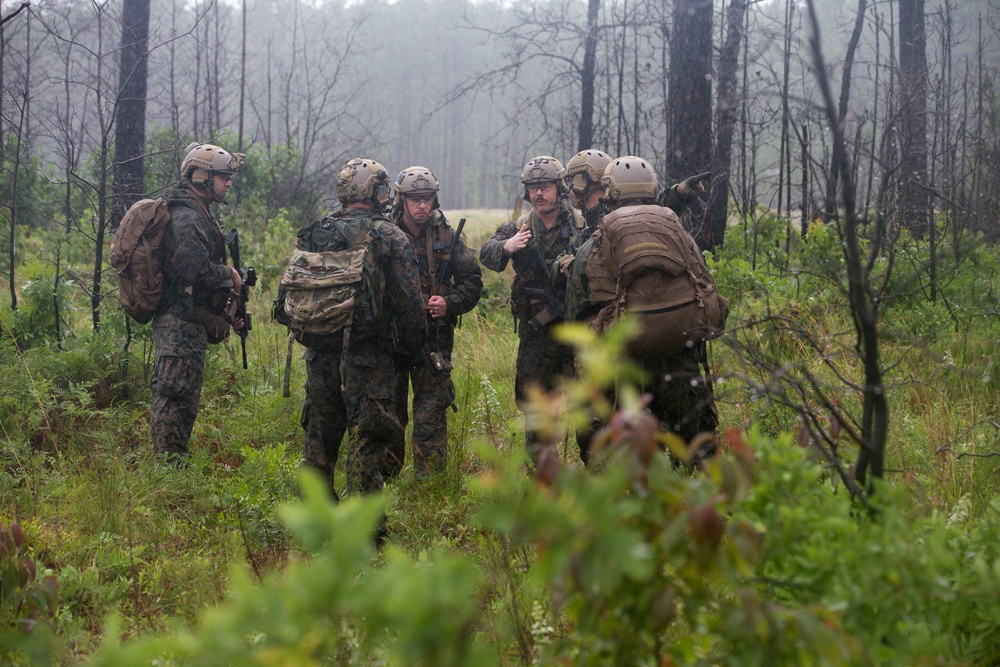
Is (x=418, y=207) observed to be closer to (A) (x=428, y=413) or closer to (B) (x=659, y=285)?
(A) (x=428, y=413)

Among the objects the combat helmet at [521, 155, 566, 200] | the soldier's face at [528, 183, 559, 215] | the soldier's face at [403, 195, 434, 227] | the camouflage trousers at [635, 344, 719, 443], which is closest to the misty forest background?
the camouflage trousers at [635, 344, 719, 443]

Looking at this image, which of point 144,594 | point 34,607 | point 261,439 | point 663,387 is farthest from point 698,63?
point 34,607

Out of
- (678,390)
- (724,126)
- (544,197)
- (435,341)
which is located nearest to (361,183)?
(435,341)

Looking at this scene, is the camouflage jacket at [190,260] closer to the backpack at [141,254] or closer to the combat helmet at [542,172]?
the backpack at [141,254]

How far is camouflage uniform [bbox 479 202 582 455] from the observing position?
559cm

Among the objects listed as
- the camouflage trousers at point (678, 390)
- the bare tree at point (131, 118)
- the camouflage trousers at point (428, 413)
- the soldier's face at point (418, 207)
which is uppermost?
the bare tree at point (131, 118)

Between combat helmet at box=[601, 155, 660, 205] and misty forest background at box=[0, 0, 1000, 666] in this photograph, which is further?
combat helmet at box=[601, 155, 660, 205]

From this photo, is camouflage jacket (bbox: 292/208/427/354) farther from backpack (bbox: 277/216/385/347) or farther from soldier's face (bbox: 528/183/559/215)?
soldier's face (bbox: 528/183/559/215)

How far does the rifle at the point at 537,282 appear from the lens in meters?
5.46

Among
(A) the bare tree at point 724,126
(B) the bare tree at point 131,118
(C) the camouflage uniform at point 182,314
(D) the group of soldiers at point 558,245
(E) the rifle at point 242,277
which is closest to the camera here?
(D) the group of soldiers at point 558,245

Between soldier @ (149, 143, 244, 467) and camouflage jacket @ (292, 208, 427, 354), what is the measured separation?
1142 millimetres

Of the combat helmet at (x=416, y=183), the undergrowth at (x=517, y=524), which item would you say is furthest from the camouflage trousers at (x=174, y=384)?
the combat helmet at (x=416, y=183)

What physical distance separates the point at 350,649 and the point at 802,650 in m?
1.47

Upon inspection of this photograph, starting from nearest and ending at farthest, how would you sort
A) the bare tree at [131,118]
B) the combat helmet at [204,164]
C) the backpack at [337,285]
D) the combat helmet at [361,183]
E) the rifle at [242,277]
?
the backpack at [337,285] → the combat helmet at [361,183] → the combat helmet at [204,164] → the rifle at [242,277] → the bare tree at [131,118]
